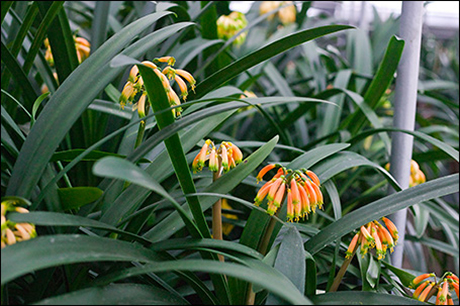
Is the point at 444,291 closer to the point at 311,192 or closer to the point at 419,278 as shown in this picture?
the point at 419,278

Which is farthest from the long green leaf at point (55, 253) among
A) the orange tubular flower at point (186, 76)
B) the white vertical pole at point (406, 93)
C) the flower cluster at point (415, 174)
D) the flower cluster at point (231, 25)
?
the flower cluster at point (231, 25)

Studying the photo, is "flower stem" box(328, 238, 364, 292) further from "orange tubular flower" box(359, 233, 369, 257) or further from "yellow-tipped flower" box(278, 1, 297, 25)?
"yellow-tipped flower" box(278, 1, 297, 25)

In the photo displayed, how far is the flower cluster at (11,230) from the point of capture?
39 centimetres

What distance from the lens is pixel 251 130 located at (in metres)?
1.24

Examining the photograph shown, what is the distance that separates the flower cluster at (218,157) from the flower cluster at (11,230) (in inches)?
7.7

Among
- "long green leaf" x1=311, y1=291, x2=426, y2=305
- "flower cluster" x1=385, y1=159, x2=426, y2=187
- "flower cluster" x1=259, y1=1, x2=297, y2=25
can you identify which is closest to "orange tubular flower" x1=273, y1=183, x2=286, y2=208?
"long green leaf" x1=311, y1=291, x2=426, y2=305

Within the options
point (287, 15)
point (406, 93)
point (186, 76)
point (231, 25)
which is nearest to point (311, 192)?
point (186, 76)

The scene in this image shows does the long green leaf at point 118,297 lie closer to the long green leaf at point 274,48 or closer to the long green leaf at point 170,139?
the long green leaf at point 170,139

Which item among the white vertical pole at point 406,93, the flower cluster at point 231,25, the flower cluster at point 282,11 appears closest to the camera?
the white vertical pole at point 406,93

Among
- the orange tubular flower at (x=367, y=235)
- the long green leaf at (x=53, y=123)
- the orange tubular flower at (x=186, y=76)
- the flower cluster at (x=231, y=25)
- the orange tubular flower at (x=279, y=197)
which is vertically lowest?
the orange tubular flower at (x=367, y=235)

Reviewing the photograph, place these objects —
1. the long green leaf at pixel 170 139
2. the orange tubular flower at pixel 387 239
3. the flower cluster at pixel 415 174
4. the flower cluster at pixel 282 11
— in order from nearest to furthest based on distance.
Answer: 1. the long green leaf at pixel 170 139
2. the orange tubular flower at pixel 387 239
3. the flower cluster at pixel 415 174
4. the flower cluster at pixel 282 11

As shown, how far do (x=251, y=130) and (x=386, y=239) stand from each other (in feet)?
2.39

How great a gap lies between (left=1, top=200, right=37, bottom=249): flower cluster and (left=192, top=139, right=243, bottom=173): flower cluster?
195mm

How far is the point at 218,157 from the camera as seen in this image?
53 cm
